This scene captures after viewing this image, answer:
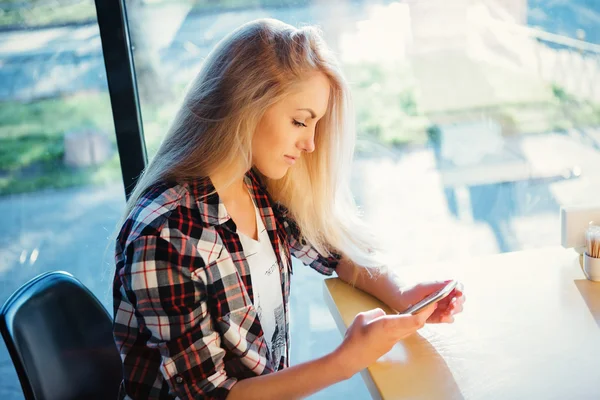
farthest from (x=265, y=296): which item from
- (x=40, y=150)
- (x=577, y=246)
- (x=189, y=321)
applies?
(x=40, y=150)

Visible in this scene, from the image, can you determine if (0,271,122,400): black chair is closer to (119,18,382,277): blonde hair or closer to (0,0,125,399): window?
(119,18,382,277): blonde hair

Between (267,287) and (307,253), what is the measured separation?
6.7 inches

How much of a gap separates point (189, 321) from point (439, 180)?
1.26 meters

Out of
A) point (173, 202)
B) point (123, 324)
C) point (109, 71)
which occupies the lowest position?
point (123, 324)

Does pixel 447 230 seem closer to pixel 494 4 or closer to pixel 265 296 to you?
pixel 494 4

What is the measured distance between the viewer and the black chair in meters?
1.10

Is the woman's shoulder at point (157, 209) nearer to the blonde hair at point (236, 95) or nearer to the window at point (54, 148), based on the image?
the blonde hair at point (236, 95)

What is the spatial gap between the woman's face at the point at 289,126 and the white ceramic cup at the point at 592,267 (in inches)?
25.2

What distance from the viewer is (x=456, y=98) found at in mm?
1976

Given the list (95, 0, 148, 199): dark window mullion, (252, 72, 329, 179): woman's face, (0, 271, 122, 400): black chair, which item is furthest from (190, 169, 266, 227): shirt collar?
(95, 0, 148, 199): dark window mullion

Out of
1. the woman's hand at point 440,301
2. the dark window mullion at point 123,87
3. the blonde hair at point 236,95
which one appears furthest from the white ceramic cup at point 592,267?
the dark window mullion at point 123,87

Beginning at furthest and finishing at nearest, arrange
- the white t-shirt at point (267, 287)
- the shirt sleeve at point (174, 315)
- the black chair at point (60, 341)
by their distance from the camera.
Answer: the white t-shirt at point (267, 287) < the black chair at point (60, 341) < the shirt sleeve at point (174, 315)

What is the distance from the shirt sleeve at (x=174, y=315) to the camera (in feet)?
3.20

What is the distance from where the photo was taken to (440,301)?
116 cm
